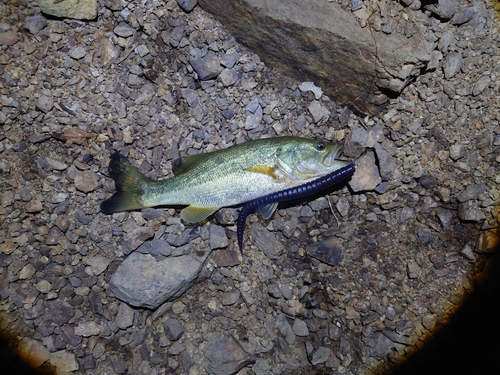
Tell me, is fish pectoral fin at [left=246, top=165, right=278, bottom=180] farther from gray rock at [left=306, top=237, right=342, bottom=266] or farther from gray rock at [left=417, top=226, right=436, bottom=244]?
gray rock at [left=417, top=226, right=436, bottom=244]

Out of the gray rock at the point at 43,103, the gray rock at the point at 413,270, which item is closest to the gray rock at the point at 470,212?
the gray rock at the point at 413,270

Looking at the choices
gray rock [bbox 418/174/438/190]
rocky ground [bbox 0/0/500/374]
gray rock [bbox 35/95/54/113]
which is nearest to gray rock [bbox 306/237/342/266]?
rocky ground [bbox 0/0/500/374]

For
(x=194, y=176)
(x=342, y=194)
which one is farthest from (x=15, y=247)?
(x=342, y=194)

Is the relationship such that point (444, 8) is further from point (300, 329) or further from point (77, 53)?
point (77, 53)

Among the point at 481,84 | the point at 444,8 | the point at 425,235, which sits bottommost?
the point at 425,235

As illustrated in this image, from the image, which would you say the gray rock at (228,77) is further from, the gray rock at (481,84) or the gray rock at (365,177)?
the gray rock at (481,84)

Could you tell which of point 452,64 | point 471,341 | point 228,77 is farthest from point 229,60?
point 471,341
